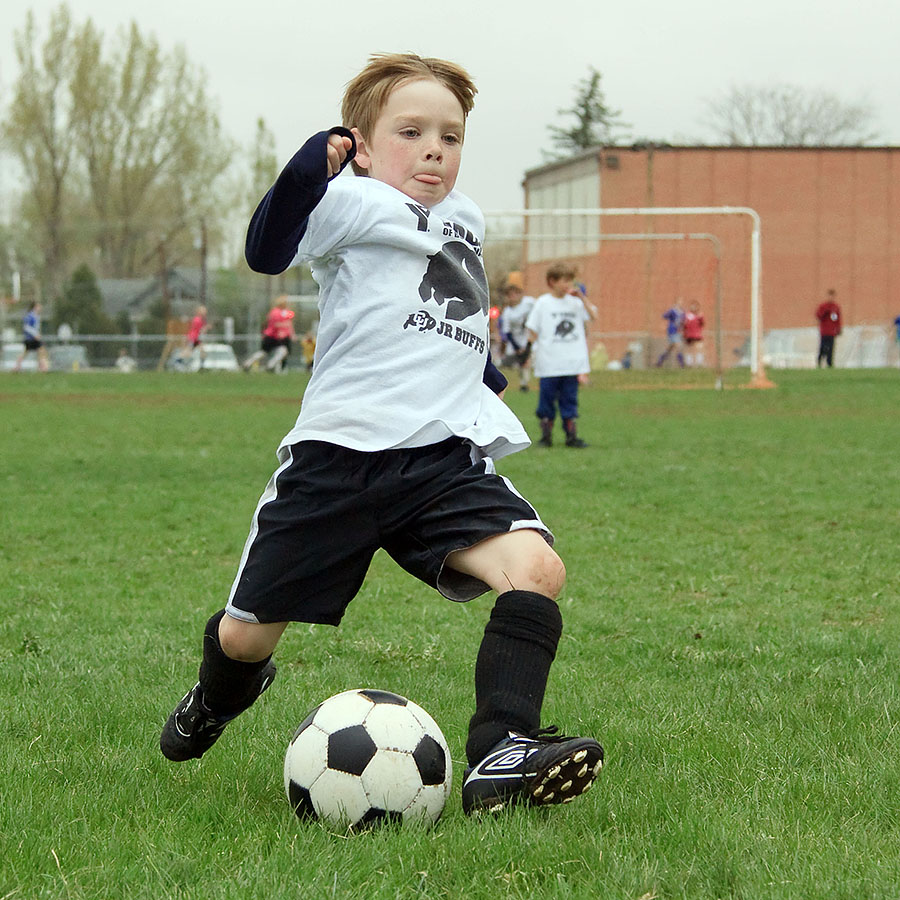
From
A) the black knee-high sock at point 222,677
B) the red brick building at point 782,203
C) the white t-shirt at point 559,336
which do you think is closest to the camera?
the black knee-high sock at point 222,677

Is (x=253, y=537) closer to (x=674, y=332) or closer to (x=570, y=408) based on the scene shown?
(x=570, y=408)


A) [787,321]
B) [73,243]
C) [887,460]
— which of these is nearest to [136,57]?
[73,243]

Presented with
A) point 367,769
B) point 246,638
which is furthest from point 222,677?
point 367,769

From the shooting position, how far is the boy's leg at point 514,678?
267 cm

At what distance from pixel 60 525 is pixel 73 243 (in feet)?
100

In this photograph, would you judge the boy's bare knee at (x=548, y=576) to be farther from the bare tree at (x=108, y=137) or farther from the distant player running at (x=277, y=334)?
the bare tree at (x=108, y=137)

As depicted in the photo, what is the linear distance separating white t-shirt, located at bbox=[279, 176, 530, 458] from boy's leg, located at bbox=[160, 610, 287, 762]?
A: 0.46 m

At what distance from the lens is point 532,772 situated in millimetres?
2641

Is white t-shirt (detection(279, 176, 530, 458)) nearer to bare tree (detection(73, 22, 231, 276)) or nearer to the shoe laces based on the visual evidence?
the shoe laces

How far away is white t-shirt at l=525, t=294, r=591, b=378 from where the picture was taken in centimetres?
1300

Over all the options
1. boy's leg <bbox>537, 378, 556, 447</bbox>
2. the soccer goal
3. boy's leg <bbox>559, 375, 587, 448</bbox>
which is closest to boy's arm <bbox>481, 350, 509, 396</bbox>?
boy's leg <bbox>559, 375, 587, 448</bbox>

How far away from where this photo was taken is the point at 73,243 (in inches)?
1442

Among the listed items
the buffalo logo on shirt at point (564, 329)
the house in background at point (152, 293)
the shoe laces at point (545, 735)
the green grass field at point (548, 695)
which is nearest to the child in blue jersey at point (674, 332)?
the house in background at point (152, 293)

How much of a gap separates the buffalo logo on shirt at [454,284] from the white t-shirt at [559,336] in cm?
965
